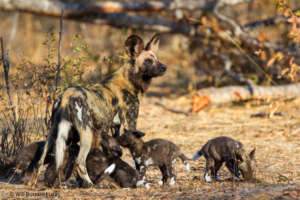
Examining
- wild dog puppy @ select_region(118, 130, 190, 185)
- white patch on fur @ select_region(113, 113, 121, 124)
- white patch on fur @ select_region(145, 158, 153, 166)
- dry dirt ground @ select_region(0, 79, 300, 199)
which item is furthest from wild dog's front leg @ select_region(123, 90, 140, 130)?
white patch on fur @ select_region(145, 158, 153, 166)

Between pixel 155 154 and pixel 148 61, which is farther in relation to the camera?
pixel 148 61

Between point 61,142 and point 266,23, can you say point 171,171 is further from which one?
point 266,23

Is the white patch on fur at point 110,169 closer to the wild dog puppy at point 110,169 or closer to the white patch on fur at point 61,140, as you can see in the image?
the wild dog puppy at point 110,169

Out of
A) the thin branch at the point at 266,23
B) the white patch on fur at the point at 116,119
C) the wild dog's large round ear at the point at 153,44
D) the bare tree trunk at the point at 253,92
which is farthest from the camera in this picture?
the thin branch at the point at 266,23

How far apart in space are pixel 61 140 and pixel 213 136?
10.6 ft

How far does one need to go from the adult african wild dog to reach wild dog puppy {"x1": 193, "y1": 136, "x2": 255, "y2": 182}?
1074 mm

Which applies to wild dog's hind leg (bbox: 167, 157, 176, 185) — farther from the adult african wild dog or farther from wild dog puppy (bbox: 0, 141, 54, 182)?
wild dog puppy (bbox: 0, 141, 54, 182)

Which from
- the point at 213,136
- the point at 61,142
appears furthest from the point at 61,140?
the point at 213,136

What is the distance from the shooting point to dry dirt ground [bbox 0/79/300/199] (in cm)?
389

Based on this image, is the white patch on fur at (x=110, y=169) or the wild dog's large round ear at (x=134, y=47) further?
the wild dog's large round ear at (x=134, y=47)

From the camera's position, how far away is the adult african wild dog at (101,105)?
171 inches

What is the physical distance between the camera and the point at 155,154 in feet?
15.1

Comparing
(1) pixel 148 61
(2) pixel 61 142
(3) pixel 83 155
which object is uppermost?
(1) pixel 148 61

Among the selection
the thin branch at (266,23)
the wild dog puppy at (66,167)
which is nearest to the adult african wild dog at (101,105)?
the wild dog puppy at (66,167)
